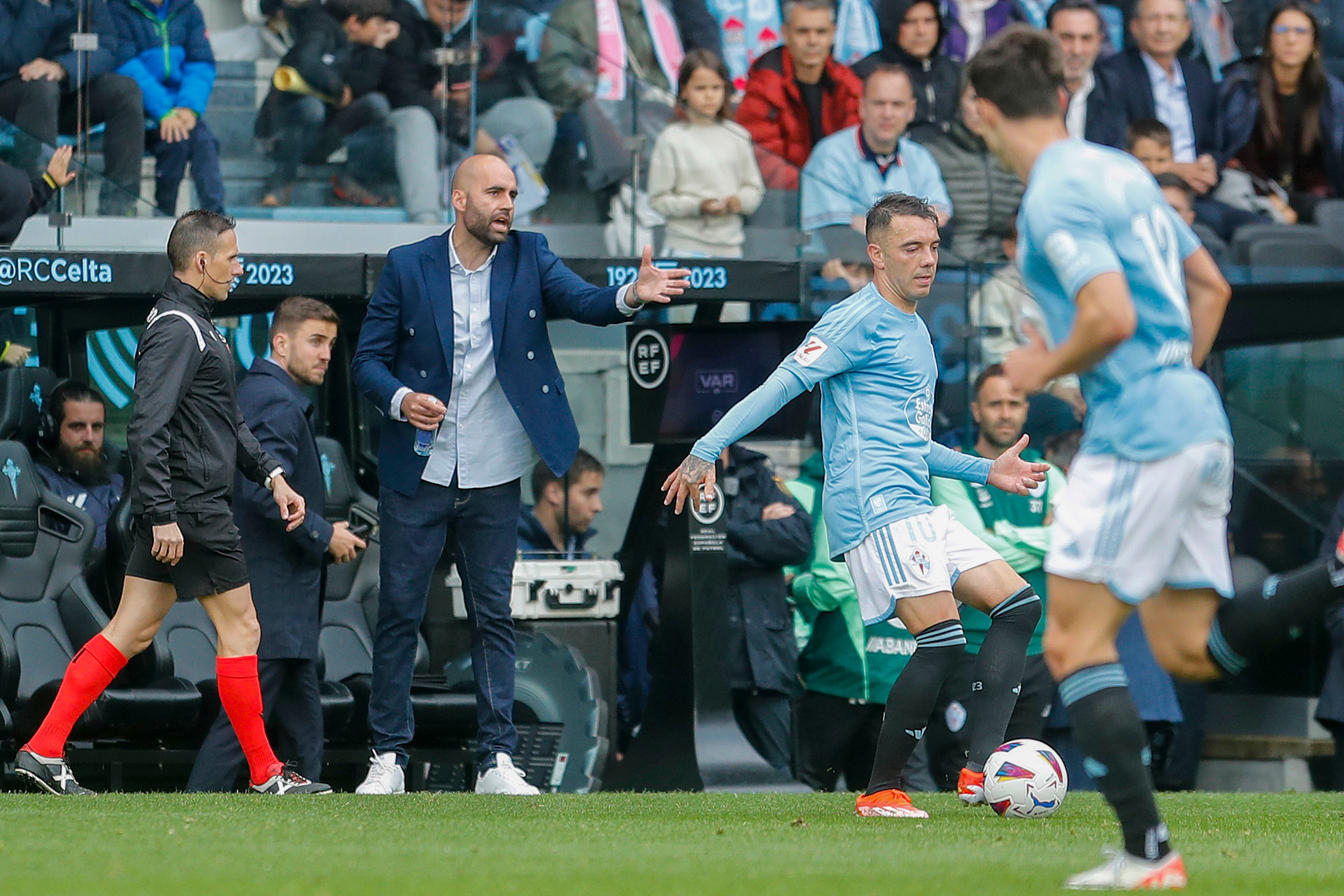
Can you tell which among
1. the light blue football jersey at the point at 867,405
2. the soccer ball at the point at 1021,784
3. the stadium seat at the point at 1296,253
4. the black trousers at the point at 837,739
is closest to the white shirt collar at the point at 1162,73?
the stadium seat at the point at 1296,253

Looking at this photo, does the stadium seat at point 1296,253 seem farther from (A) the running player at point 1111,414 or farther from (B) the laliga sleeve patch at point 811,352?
(A) the running player at point 1111,414

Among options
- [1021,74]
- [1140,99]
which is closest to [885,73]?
[1140,99]

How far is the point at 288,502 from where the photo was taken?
690cm

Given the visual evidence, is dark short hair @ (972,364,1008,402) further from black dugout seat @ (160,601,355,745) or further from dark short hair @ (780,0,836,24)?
black dugout seat @ (160,601,355,745)

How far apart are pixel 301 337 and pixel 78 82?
2.13 m

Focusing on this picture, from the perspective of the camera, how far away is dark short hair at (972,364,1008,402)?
30.9 ft

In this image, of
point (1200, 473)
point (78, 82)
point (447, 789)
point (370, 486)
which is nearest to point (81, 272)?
point (78, 82)

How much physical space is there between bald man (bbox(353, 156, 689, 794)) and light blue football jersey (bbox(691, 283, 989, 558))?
1.18 metres

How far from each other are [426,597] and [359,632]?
2058 mm

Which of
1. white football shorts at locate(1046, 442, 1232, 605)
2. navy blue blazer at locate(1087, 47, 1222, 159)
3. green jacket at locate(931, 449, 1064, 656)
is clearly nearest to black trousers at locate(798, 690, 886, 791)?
green jacket at locate(931, 449, 1064, 656)

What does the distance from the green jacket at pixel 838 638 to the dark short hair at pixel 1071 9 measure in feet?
14.8

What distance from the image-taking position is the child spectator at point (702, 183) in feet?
30.8

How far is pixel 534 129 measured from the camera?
9.51 meters

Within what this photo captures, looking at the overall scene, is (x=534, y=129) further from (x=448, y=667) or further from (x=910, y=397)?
(x=910, y=397)
